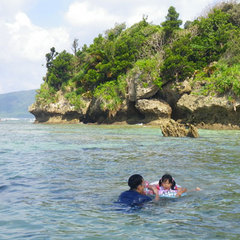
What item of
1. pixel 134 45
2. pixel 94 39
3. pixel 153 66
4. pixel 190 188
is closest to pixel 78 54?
pixel 94 39

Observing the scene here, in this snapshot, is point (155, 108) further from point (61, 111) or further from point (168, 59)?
point (61, 111)

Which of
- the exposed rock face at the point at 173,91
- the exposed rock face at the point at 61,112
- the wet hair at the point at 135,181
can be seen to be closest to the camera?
the wet hair at the point at 135,181

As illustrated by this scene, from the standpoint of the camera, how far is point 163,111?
3169 cm

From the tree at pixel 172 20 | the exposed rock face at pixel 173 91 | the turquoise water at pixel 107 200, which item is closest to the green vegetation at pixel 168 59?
the tree at pixel 172 20

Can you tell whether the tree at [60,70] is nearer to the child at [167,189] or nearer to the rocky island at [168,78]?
the rocky island at [168,78]

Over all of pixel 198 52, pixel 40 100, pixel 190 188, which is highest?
pixel 198 52

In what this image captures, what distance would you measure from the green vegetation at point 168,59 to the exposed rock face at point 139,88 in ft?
0.83

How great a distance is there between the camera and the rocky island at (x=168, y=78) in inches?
1072

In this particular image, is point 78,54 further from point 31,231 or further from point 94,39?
point 31,231

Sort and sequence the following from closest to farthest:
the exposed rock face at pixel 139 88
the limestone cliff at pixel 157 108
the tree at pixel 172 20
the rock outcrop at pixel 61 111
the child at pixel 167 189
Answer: the child at pixel 167 189 < the limestone cliff at pixel 157 108 < the exposed rock face at pixel 139 88 < the tree at pixel 172 20 < the rock outcrop at pixel 61 111

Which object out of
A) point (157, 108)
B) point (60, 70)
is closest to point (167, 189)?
point (157, 108)

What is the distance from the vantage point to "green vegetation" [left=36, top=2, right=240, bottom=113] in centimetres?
2986

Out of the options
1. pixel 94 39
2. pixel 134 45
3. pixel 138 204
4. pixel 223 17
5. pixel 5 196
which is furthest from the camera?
pixel 94 39

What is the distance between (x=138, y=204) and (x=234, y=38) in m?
29.5
